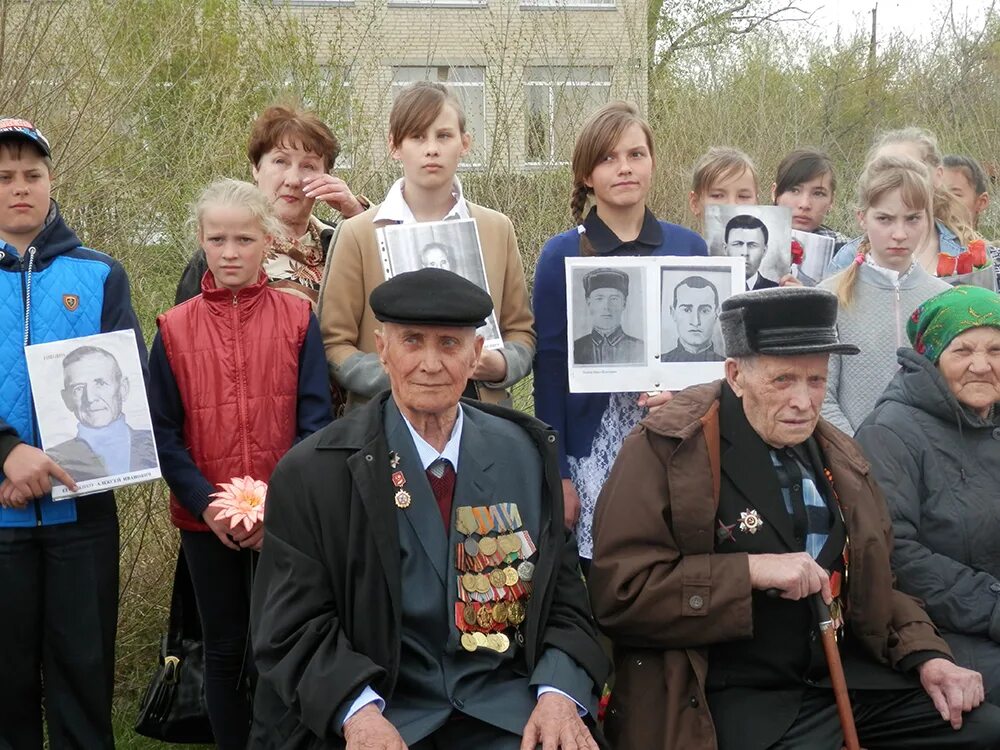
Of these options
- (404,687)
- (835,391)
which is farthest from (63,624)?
(835,391)

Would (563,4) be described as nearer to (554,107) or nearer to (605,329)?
(554,107)

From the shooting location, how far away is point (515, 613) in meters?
3.34

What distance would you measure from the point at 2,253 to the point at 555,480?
1997 mm

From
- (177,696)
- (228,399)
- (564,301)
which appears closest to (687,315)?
(564,301)

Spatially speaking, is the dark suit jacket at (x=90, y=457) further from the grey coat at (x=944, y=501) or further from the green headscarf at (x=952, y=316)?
the green headscarf at (x=952, y=316)

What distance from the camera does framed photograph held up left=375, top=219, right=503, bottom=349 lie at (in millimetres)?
4242

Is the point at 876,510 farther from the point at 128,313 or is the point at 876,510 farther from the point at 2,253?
the point at 2,253

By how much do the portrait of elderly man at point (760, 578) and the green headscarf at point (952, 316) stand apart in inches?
28.1

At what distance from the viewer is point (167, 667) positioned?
444cm

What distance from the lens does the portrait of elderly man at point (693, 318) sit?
14.1 feet

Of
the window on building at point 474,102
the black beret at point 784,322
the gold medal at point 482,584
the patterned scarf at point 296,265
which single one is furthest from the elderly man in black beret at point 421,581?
the window on building at point 474,102

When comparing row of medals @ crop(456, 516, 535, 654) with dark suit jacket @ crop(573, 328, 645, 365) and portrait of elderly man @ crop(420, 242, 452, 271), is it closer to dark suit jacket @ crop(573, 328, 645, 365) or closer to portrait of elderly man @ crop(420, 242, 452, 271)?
dark suit jacket @ crop(573, 328, 645, 365)

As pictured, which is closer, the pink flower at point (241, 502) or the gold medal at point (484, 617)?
the gold medal at point (484, 617)

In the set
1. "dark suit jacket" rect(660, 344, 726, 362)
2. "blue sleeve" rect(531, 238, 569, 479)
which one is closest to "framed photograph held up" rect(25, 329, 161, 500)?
"blue sleeve" rect(531, 238, 569, 479)
